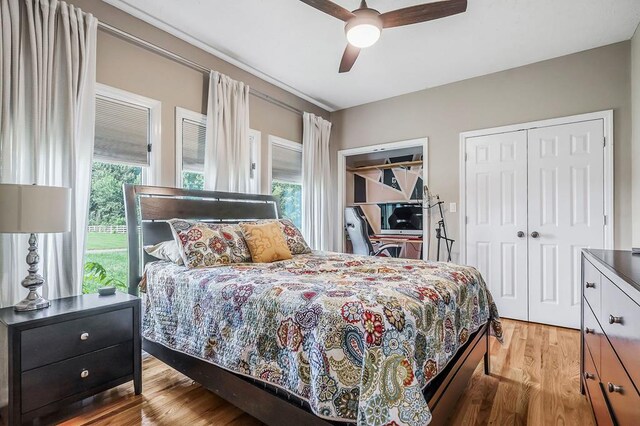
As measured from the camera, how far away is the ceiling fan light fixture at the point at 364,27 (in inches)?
84.4

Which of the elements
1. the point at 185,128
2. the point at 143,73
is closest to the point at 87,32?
the point at 143,73

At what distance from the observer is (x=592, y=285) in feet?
5.57

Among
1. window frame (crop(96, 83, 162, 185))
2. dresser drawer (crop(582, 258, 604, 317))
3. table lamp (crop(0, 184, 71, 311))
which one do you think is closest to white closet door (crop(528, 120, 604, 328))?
dresser drawer (crop(582, 258, 604, 317))

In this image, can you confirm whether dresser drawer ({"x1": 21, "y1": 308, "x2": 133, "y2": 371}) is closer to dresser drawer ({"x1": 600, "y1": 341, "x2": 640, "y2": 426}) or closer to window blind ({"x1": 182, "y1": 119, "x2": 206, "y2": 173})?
window blind ({"x1": 182, "y1": 119, "x2": 206, "y2": 173})

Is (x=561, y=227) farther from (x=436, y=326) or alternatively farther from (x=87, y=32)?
(x=87, y=32)

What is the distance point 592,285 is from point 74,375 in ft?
9.47

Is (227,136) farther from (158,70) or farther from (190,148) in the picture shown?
(158,70)

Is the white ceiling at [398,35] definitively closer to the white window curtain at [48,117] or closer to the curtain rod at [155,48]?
the curtain rod at [155,48]

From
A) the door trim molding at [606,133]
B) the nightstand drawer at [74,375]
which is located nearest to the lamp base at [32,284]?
the nightstand drawer at [74,375]

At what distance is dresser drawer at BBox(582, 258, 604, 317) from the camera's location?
155 cm

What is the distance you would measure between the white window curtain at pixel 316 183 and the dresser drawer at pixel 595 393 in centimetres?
310

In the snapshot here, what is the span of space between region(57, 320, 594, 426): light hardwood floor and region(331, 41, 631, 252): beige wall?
1.75 metres

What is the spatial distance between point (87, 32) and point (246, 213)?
6.29 feet

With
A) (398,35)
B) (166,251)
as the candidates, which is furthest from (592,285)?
(166,251)
